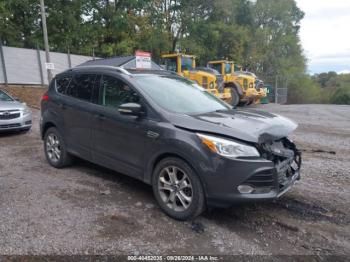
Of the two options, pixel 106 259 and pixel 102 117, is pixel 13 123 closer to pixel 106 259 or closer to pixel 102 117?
pixel 102 117

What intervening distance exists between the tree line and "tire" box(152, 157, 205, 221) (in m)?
18.8

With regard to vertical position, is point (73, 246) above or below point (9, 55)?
below

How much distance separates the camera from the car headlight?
10.4 ft

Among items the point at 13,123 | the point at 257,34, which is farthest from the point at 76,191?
the point at 257,34

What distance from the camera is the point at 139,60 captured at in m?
11.4

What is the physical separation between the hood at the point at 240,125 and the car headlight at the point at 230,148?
0.25ft

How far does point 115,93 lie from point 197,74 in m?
11.4

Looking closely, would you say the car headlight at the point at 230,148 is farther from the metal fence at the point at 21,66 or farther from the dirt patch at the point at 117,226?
the metal fence at the point at 21,66

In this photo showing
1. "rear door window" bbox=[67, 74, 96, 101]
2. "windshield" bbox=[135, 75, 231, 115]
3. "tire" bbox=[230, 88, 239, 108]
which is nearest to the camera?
"windshield" bbox=[135, 75, 231, 115]

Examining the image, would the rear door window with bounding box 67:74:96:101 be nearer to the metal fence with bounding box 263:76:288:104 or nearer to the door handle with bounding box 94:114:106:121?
the door handle with bounding box 94:114:106:121

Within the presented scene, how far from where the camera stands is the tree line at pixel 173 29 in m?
24.3

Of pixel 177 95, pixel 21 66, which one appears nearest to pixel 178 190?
pixel 177 95

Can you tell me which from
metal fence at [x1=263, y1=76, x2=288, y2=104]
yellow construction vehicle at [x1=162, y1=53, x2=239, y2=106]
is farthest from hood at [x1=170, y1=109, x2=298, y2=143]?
metal fence at [x1=263, y1=76, x2=288, y2=104]

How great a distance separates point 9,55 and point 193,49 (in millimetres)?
18714
